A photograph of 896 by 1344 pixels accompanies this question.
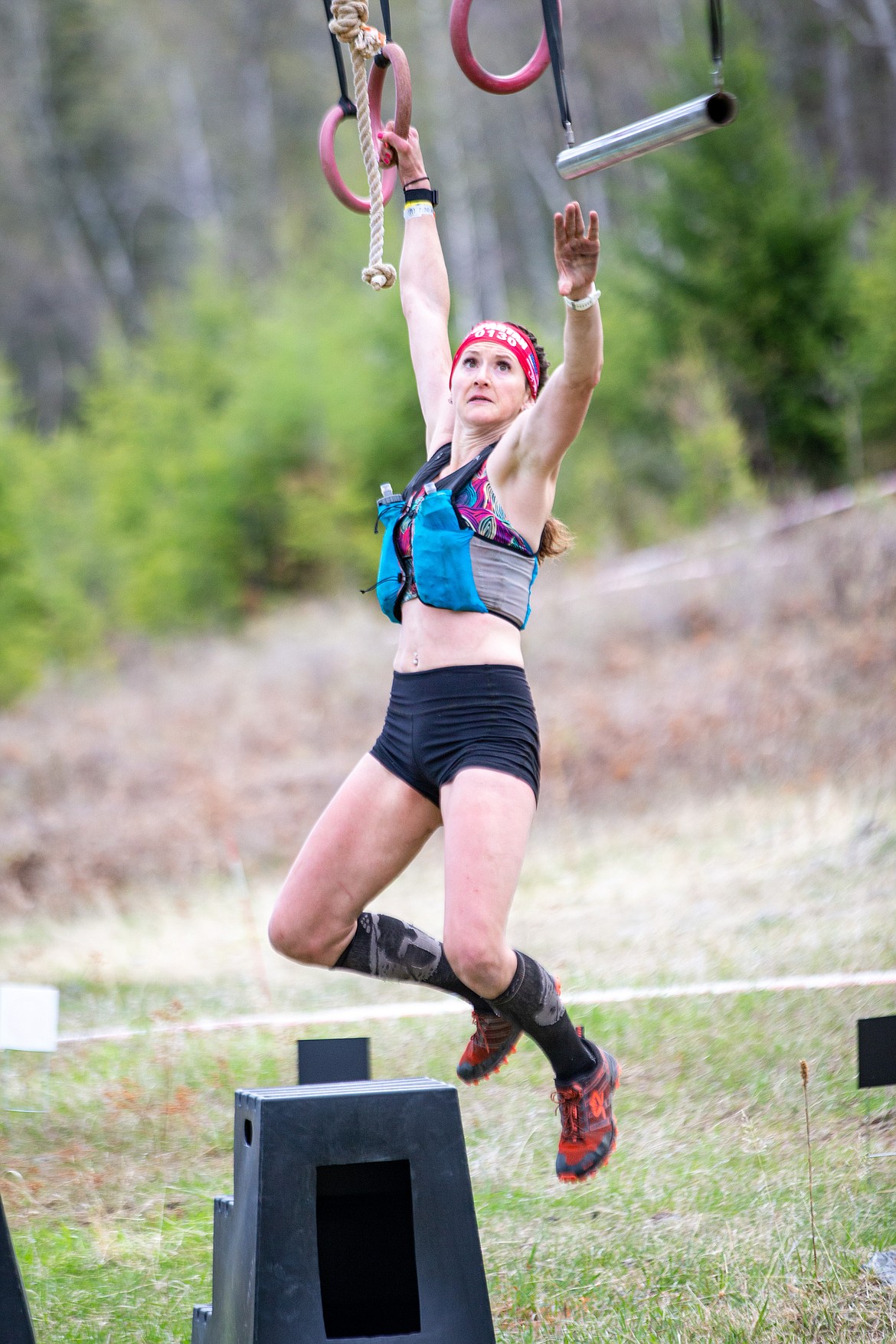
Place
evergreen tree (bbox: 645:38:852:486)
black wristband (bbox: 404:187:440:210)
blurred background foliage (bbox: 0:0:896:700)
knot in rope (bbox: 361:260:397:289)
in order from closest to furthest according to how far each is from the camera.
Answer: knot in rope (bbox: 361:260:397:289)
black wristband (bbox: 404:187:440:210)
evergreen tree (bbox: 645:38:852:486)
blurred background foliage (bbox: 0:0:896:700)

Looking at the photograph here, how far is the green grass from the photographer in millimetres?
3014

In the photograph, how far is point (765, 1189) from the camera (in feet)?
11.6

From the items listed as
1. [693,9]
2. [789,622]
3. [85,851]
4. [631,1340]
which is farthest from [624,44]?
[631,1340]

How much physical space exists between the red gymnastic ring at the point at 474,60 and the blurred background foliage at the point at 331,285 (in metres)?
12.9

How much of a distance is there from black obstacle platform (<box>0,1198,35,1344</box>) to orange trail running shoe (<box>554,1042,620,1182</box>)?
1304 mm

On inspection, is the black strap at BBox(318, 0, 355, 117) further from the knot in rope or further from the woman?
the woman

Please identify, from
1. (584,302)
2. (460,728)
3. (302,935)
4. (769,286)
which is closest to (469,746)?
(460,728)

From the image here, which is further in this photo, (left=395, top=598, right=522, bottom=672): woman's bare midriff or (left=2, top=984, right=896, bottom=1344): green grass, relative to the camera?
(left=395, top=598, right=522, bottom=672): woman's bare midriff

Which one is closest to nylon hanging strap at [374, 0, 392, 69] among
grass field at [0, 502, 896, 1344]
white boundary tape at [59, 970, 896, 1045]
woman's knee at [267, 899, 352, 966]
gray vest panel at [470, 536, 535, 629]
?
gray vest panel at [470, 536, 535, 629]

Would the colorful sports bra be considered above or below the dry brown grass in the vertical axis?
below

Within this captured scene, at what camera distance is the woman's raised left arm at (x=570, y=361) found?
9.30 feet

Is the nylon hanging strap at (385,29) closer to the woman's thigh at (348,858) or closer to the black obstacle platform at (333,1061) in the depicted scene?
the woman's thigh at (348,858)

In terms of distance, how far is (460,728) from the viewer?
320 centimetres

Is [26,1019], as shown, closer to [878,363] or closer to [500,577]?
[500,577]
